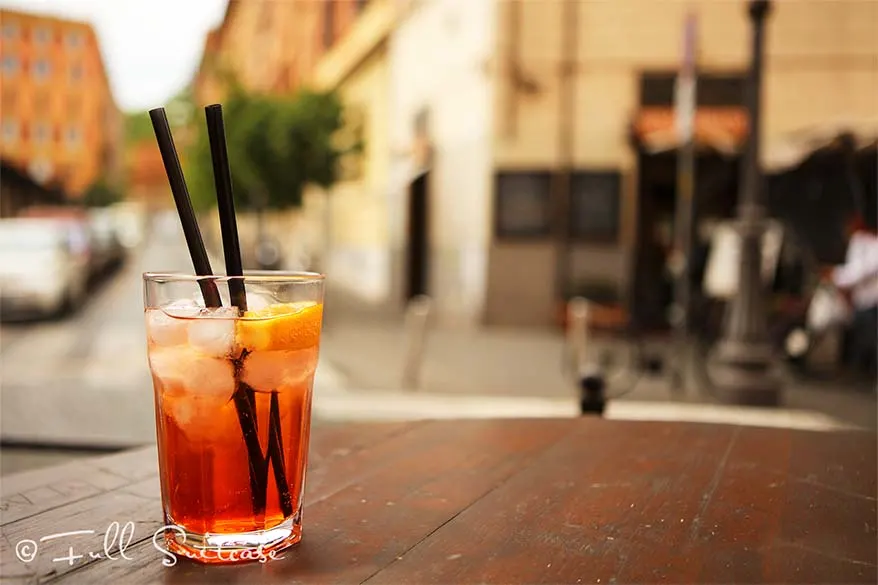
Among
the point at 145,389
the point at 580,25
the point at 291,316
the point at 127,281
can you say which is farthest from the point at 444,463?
the point at 127,281

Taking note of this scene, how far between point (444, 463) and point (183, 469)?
0.57 metres

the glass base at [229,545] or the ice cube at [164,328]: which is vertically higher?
the ice cube at [164,328]

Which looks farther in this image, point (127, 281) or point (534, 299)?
point (127, 281)

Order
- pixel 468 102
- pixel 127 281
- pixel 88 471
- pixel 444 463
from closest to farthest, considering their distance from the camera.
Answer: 1. pixel 88 471
2. pixel 444 463
3. pixel 468 102
4. pixel 127 281

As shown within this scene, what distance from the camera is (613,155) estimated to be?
13820mm

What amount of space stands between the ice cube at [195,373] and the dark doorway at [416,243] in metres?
16.4

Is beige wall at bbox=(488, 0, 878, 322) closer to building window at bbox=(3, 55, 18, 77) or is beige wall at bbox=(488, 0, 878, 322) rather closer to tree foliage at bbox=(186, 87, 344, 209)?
tree foliage at bbox=(186, 87, 344, 209)

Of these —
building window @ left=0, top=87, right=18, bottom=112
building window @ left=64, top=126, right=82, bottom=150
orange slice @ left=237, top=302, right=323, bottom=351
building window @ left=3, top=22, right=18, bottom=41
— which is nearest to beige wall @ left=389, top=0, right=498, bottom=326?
building window @ left=3, top=22, right=18, bottom=41

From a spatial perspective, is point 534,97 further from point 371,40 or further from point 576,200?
point 371,40

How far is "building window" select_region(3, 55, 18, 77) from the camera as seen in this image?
18375 mm

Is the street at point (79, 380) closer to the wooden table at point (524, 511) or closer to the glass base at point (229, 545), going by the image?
the wooden table at point (524, 511)

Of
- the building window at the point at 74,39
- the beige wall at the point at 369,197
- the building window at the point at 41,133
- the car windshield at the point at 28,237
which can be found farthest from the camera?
the building window at the point at 41,133

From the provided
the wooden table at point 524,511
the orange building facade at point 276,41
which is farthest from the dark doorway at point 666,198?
the wooden table at point 524,511

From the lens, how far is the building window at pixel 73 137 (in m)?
31.8
